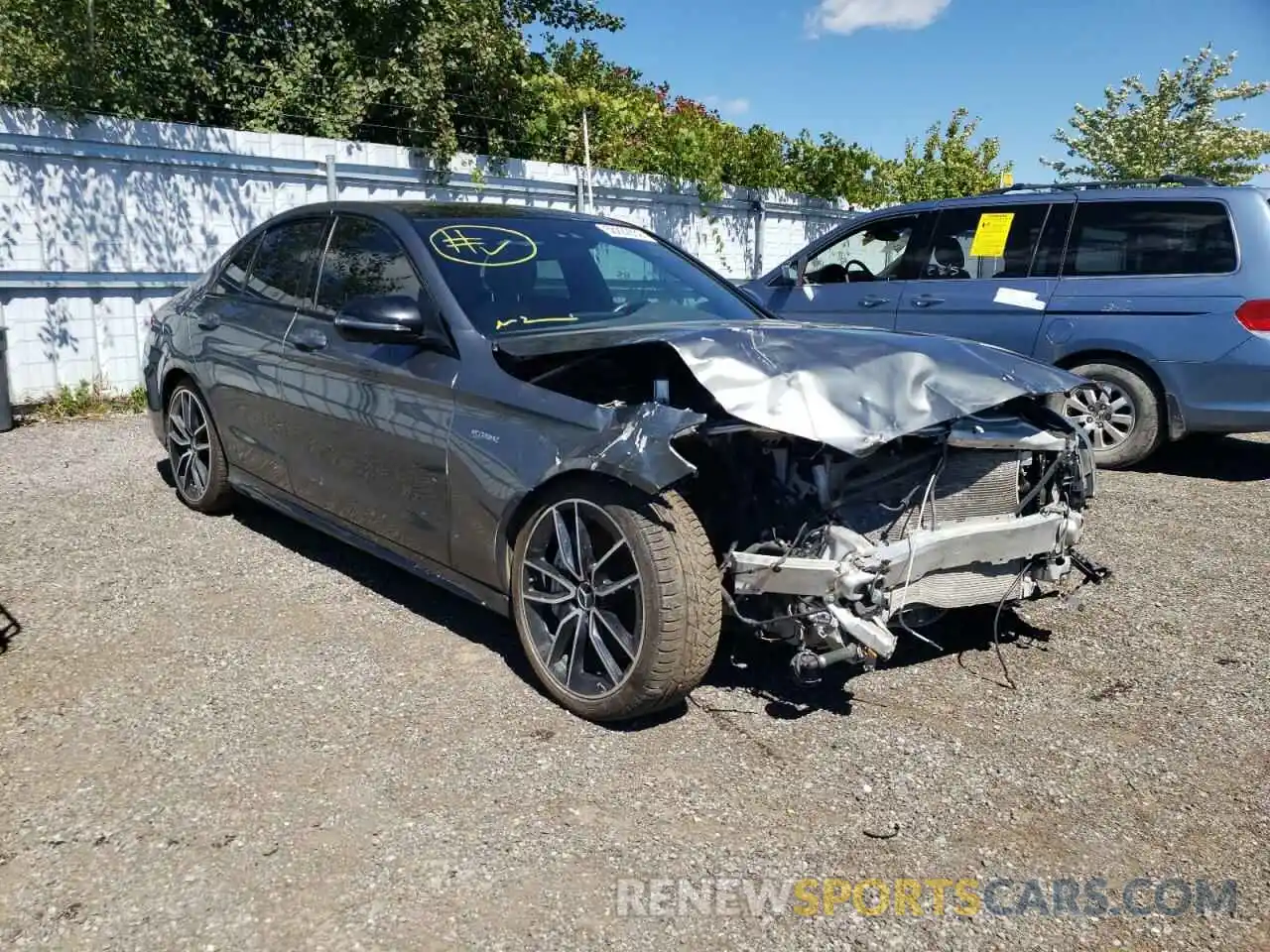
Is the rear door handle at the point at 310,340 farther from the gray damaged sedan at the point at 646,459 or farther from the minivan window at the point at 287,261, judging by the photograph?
the minivan window at the point at 287,261

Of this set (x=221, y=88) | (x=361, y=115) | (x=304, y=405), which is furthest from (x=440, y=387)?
(x=221, y=88)

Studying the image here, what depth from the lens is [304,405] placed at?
431cm

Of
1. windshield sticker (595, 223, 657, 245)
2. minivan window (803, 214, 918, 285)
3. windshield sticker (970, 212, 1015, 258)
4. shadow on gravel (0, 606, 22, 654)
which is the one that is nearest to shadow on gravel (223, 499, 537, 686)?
shadow on gravel (0, 606, 22, 654)

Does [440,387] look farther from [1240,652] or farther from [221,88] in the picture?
[221,88]

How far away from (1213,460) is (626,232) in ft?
17.0

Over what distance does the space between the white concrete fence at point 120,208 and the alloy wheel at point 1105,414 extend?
6.42m

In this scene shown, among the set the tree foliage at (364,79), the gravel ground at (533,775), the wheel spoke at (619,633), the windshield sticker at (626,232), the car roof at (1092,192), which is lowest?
the gravel ground at (533,775)

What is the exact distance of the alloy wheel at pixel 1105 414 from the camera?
686cm

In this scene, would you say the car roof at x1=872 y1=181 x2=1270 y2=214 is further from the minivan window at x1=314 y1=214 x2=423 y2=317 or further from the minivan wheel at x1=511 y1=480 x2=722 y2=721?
the minivan wheel at x1=511 y1=480 x2=722 y2=721

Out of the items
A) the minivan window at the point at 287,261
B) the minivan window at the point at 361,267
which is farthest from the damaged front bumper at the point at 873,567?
the minivan window at the point at 287,261

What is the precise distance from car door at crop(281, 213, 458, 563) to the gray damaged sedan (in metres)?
0.01

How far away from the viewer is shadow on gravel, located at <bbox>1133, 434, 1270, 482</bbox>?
23.1 ft

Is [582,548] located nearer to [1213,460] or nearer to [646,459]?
[646,459]

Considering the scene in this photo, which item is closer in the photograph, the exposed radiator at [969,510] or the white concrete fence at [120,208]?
the exposed radiator at [969,510]
